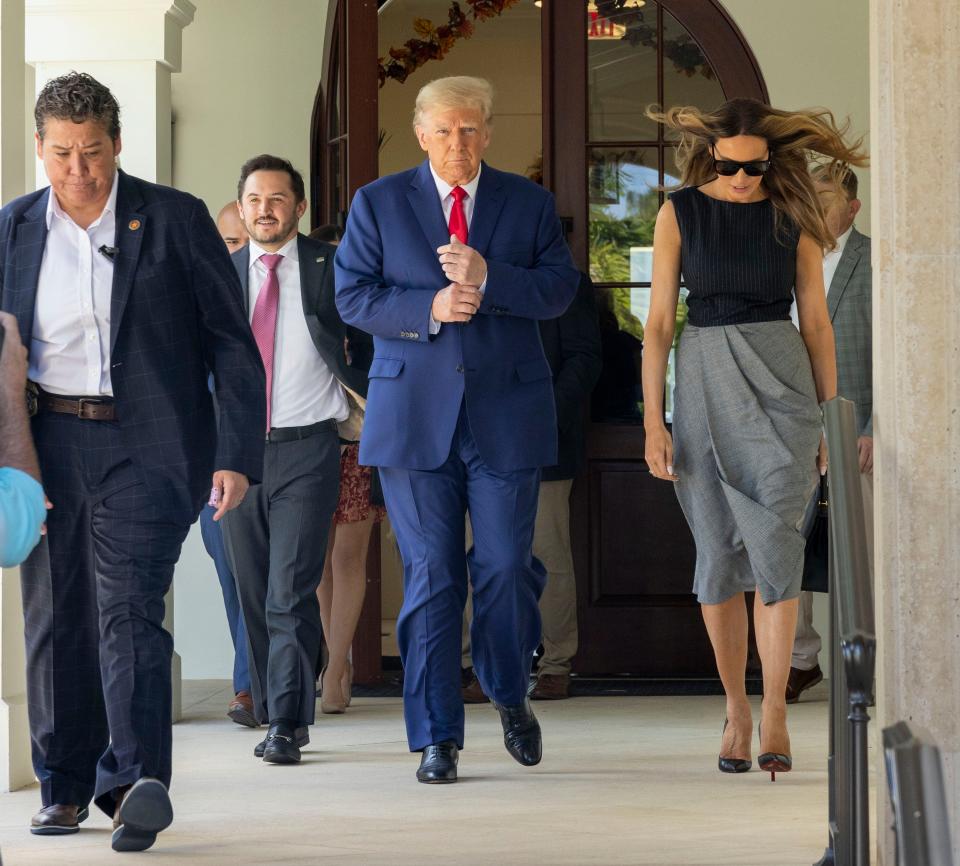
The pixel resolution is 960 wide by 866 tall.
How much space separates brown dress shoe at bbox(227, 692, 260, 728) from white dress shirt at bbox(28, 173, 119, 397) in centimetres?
202

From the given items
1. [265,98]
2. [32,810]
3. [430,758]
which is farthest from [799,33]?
[32,810]

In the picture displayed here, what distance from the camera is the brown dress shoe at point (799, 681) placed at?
5.53 meters

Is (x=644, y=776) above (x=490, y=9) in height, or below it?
below

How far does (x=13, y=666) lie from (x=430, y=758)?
1.12 m

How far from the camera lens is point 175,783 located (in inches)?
167

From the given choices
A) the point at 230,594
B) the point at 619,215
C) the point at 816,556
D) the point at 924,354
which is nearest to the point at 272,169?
the point at 230,594

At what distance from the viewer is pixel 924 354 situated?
2900 millimetres

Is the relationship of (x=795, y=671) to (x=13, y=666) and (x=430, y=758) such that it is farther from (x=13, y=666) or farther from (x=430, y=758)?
(x=13, y=666)

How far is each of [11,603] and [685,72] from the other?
319cm

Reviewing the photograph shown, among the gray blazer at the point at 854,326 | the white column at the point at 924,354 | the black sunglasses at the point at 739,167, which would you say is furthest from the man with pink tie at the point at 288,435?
the white column at the point at 924,354

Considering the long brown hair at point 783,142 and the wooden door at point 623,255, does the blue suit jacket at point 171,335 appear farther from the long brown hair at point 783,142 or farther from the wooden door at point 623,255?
the wooden door at point 623,255

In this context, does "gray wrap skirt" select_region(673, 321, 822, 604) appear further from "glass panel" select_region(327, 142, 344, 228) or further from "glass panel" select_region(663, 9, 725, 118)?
"glass panel" select_region(327, 142, 344, 228)

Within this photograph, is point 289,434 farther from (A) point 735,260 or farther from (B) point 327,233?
(A) point 735,260

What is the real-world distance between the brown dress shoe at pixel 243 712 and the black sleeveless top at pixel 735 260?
1.98 m
